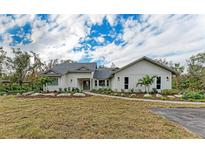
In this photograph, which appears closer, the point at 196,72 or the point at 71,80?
the point at 196,72

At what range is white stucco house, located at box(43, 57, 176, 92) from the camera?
12328 mm

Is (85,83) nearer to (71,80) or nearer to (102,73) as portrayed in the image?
(71,80)

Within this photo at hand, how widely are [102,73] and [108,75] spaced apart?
73 cm

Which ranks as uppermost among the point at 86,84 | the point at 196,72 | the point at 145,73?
the point at 196,72

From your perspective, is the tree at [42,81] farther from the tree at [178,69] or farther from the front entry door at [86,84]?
the tree at [178,69]

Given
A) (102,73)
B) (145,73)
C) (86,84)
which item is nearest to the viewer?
(145,73)

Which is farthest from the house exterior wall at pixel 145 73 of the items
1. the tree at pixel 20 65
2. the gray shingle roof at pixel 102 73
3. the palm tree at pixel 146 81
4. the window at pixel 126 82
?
the tree at pixel 20 65

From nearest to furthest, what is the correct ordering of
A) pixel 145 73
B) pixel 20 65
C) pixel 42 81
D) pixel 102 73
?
pixel 145 73
pixel 42 81
pixel 20 65
pixel 102 73

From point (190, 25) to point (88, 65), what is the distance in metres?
10.9

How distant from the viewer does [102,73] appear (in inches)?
639

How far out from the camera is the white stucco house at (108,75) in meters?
12.3

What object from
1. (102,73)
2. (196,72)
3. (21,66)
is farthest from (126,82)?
(21,66)

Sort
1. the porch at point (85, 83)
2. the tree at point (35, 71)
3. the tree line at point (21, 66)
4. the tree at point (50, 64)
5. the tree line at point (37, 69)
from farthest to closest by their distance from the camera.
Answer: the porch at point (85, 83) < the tree at point (50, 64) < the tree at point (35, 71) < the tree line at point (21, 66) < the tree line at point (37, 69)
